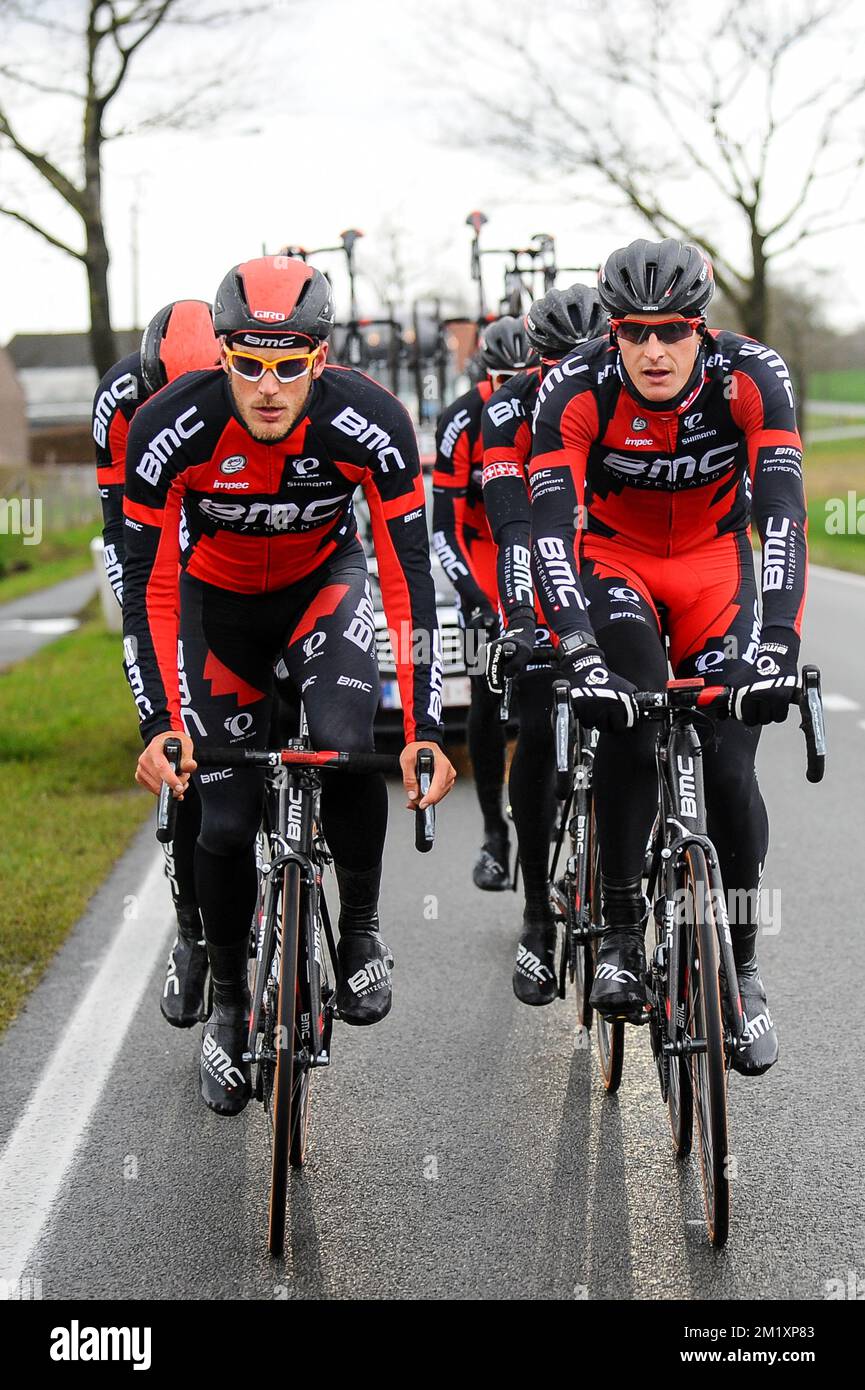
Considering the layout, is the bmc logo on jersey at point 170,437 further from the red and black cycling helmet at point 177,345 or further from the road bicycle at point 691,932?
the road bicycle at point 691,932

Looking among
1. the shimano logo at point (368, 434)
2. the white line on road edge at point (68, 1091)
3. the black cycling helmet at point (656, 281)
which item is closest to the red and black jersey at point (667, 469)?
the black cycling helmet at point (656, 281)

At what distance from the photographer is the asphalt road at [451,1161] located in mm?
3488

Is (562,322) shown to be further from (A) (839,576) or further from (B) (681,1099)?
(A) (839,576)

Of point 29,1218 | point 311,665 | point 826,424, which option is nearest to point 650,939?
point 311,665

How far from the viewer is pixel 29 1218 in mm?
3797

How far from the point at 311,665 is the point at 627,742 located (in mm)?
884

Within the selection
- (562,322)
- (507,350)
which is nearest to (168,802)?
(562,322)

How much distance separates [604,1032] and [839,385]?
3957 inches

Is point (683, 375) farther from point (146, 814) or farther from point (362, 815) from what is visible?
point (146, 814)

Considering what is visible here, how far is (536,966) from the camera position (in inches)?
206

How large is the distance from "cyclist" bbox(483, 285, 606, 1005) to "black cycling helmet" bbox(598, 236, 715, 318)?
1.36 m

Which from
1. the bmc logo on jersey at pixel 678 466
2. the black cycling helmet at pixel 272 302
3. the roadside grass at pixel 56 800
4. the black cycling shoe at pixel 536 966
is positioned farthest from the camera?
the roadside grass at pixel 56 800
